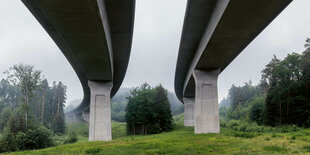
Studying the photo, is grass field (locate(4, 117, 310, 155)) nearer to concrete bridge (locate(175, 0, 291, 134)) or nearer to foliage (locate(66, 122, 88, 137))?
concrete bridge (locate(175, 0, 291, 134))

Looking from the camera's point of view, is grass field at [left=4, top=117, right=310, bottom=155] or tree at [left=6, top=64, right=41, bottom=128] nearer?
grass field at [left=4, top=117, right=310, bottom=155]

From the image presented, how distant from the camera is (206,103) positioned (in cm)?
2498

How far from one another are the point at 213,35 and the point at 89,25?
752 centimetres

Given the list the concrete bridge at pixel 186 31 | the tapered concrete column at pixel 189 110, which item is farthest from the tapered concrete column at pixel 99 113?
the tapered concrete column at pixel 189 110

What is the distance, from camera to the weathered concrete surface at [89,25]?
1005cm

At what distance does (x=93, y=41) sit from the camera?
47.3 ft

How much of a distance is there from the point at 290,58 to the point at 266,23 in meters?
30.4

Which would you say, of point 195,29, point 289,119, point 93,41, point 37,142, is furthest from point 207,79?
point 37,142

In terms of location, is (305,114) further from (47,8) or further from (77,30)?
(47,8)

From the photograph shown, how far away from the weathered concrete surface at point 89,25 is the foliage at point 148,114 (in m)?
24.0

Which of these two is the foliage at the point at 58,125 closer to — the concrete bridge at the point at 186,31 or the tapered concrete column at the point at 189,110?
the tapered concrete column at the point at 189,110

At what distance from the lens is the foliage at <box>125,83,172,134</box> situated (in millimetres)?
43822

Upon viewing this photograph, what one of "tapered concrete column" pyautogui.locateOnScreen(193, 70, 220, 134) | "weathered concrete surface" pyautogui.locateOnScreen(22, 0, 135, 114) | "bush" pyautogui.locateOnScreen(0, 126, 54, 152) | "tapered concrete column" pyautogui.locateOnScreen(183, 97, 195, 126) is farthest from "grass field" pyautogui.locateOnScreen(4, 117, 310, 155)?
"tapered concrete column" pyautogui.locateOnScreen(183, 97, 195, 126)

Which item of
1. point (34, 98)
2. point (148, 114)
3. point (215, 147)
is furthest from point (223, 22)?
point (34, 98)
